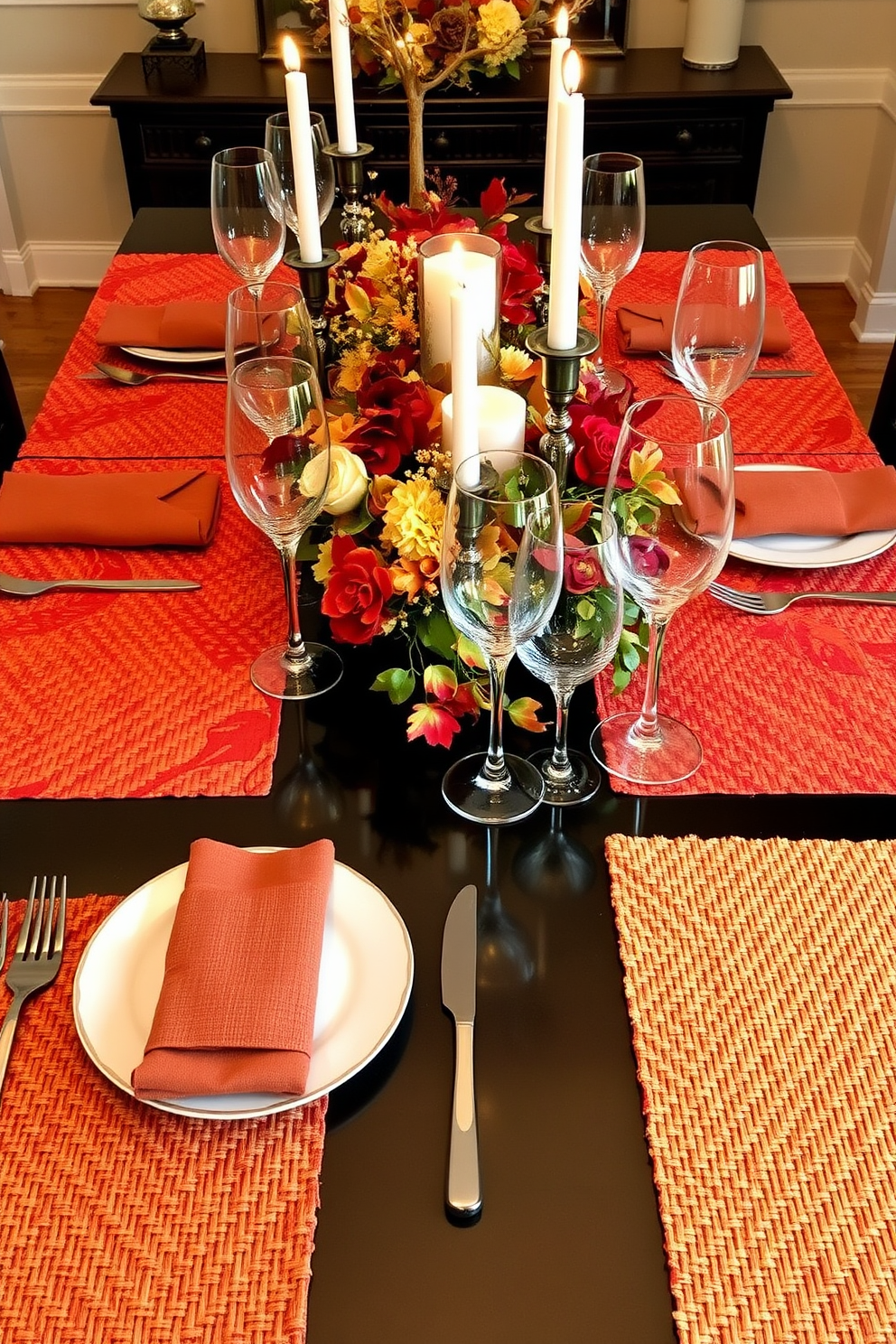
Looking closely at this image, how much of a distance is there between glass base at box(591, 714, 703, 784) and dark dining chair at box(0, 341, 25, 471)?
3.63 ft

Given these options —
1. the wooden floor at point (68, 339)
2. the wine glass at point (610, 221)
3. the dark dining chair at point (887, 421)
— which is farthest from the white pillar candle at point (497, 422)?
the wooden floor at point (68, 339)

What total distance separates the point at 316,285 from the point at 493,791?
0.59 meters

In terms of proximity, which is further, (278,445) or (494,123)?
(494,123)

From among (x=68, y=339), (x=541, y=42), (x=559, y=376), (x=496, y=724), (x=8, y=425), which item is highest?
(x=559, y=376)

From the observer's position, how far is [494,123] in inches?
117

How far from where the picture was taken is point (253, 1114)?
0.75 m

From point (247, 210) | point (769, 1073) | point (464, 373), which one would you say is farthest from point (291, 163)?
point (769, 1073)

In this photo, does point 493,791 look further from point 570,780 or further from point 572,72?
point 572,72

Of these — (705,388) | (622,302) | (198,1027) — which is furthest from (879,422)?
(198,1027)

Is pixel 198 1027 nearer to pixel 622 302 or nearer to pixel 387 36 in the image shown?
pixel 387 36

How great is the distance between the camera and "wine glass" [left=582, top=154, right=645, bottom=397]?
56.5 inches

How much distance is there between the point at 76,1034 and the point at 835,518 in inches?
34.9

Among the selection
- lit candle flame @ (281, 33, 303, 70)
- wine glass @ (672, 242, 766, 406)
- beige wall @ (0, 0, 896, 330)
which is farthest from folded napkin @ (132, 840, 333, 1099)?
beige wall @ (0, 0, 896, 330)

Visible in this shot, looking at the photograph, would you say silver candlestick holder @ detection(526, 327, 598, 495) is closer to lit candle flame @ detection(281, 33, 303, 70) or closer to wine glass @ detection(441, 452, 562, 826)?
wine glass @ detection(441, 452, 562, 826)
